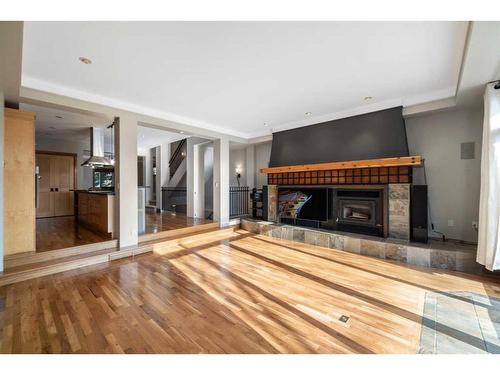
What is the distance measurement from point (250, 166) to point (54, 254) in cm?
551

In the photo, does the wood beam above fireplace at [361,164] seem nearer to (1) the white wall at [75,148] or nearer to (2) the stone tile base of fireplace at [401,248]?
(2) the stone tile base of fireplace at [401,248]

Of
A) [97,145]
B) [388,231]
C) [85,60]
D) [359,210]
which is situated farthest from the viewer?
[97,145]

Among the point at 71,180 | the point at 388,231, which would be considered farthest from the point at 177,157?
the point at 388,231

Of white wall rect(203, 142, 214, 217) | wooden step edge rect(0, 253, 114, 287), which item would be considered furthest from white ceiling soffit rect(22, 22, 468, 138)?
white wall rect(203, 142, 214, 217)

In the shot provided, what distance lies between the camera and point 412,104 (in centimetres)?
389

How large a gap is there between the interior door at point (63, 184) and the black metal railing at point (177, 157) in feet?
10.3

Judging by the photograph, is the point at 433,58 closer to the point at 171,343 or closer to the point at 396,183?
the point at 396,183

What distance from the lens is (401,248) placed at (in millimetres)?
3662

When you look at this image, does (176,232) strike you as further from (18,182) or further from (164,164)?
(164,164)

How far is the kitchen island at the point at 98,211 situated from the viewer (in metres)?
4.23

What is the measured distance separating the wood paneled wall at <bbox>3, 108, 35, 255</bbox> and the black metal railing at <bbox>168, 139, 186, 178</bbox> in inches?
178

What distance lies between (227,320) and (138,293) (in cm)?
124

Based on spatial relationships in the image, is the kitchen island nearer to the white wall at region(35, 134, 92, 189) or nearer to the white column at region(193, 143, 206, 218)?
the white wall at region(35, 134, 92, 189)

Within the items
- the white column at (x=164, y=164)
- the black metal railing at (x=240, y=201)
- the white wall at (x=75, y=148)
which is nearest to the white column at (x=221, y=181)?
the black metal railing at (x=240, y=201)
